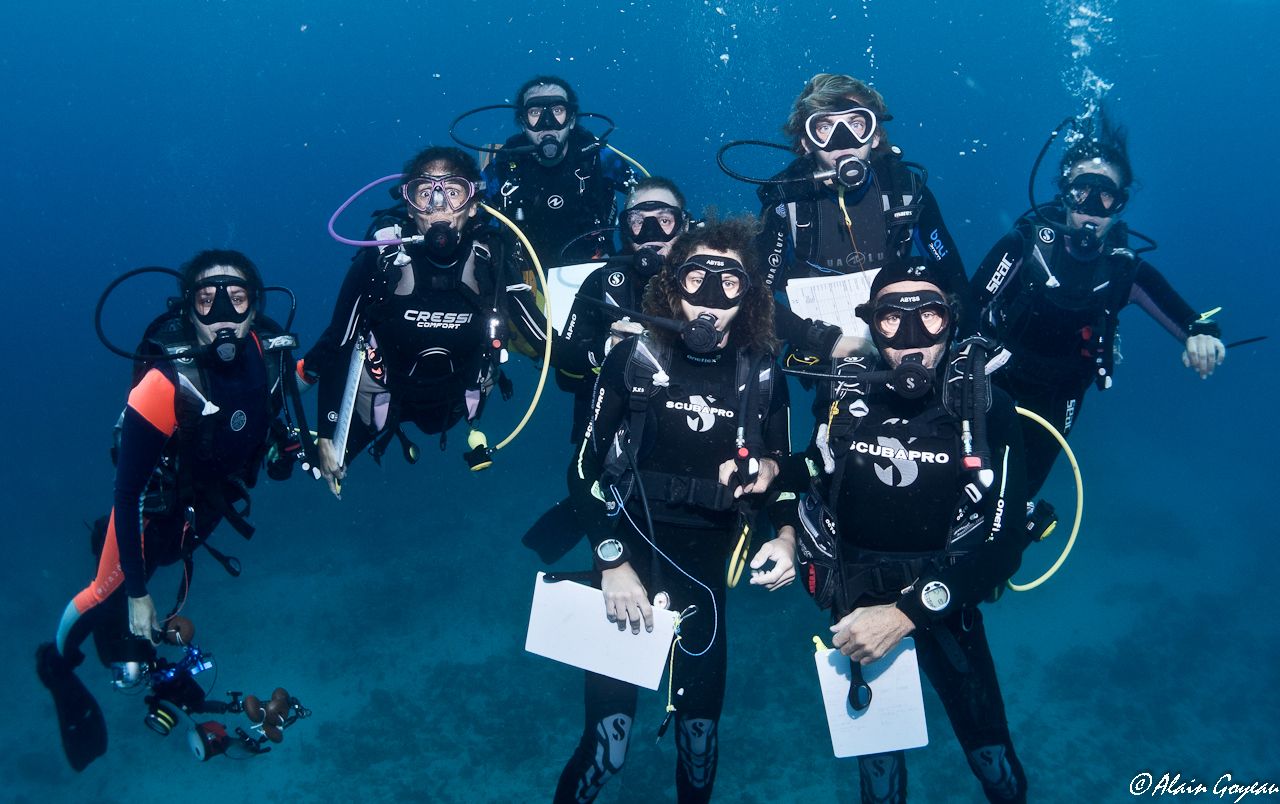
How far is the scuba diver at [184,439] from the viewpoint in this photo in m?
3.56

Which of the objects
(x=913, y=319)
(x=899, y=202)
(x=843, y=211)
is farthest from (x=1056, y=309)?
(x=913, y=319)

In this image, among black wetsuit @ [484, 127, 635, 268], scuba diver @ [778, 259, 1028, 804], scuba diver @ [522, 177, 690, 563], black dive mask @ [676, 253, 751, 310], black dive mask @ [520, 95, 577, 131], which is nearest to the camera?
scuba diver @ [778, 259, 1028, 804]

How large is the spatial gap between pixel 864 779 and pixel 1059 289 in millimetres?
3580

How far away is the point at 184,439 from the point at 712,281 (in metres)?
3.22

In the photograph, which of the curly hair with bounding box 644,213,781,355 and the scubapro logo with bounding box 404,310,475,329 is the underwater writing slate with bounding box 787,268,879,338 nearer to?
the curly hair with bounding box 644,213,781,355

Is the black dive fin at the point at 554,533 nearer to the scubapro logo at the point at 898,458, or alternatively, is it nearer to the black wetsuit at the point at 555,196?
the black wetsuit at the point at 555,196

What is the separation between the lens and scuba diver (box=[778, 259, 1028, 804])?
2816 mm

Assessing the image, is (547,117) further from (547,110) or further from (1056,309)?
(1056,309)

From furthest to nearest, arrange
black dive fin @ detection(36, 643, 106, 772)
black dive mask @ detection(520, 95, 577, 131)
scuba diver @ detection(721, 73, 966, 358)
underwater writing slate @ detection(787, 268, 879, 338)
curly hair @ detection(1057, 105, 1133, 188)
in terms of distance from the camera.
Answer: black dive mask @ detection(520, 95, 577, 131) < black dive fin @ detection(36, 643, 106, 772) < scuba diver @ detection(721, 73, 966, 358) < curly hair @ detection(1057, 105, 1133, 188) < underwater writing slate @ detection(787, 268, 879, 338)

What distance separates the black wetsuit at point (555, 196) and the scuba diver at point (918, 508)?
3.40m

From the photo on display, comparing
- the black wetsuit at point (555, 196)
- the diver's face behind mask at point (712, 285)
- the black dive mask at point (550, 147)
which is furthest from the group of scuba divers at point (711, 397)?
the black wetsuit at point (555, 196)

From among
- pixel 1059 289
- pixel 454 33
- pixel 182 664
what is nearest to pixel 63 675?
pixel 182 664

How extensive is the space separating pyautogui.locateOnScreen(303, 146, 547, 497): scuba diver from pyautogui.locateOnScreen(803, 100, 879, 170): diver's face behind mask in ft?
7.76

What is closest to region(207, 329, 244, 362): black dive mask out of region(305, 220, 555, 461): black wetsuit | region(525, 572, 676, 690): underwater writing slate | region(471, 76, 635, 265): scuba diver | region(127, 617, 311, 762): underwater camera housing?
region(305, 220, 555, 461): black wetsuit
